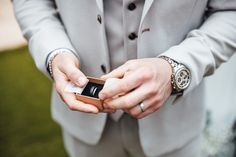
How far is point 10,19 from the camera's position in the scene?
3.66m

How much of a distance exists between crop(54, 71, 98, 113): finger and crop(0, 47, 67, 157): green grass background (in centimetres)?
135

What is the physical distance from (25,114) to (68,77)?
5.54ft

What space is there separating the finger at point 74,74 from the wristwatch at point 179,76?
7.9 inches

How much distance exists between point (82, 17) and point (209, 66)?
368 mm

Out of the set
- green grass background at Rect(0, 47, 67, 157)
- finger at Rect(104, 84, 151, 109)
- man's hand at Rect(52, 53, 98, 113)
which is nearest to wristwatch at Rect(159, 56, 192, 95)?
finger at Rect(104, 84, 151, 109)

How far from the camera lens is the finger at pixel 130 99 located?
0.81 m

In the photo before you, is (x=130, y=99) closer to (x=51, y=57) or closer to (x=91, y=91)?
(x=91, y=91)

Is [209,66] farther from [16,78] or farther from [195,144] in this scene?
[16,78]

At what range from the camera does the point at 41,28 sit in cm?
108

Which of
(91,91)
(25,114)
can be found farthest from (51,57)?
(25,114)

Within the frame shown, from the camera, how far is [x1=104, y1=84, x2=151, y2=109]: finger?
2.65 ft

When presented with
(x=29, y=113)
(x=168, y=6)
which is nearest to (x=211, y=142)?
(x=168, y=6)

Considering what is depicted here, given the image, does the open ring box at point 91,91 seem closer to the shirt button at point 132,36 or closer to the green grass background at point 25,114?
the shirt button at point 132,36

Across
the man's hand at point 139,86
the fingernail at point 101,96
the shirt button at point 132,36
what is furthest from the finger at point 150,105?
the shirt button at point 132,36
